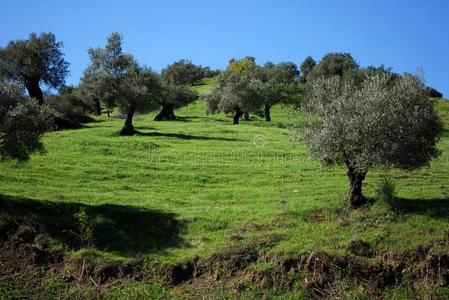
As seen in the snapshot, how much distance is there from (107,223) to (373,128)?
14.4 metres

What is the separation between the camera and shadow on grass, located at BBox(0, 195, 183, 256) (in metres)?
23.5

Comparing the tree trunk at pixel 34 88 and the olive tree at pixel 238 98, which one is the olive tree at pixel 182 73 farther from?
the tree trunk at pixel 34 88

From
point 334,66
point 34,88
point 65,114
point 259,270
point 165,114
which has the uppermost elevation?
point 334,66

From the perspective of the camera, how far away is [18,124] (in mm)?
26344

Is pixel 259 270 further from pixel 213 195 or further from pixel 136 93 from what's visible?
pixel 136 93

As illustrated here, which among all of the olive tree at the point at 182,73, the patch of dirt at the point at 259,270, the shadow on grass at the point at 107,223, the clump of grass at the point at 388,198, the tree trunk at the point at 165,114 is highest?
the olive tree at the point at 182,73

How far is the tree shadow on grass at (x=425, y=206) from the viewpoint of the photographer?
25.9 m

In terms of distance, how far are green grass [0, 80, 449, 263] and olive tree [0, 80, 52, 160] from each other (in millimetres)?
2606

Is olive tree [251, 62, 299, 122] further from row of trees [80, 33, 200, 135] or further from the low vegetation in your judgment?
the low vegetation

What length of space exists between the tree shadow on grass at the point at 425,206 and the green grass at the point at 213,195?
0.06 m

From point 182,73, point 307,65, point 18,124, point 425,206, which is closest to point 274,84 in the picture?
point 182,73

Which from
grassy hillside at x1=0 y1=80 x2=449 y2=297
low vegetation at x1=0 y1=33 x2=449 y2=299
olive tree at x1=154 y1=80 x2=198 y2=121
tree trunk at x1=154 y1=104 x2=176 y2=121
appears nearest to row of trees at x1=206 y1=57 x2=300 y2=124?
olive tree at x1=154 y1=80 x2=198 y2=121

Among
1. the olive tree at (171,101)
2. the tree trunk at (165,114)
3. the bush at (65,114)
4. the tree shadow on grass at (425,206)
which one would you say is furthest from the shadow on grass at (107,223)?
the tree trunk at (165,114)

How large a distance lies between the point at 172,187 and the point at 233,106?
42.7m
